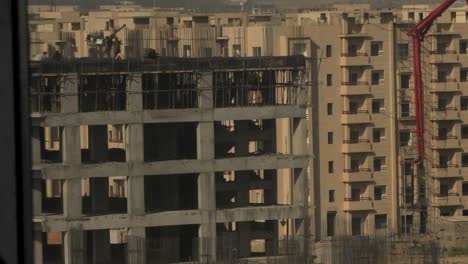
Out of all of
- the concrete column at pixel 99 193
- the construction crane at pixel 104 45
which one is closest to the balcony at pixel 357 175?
the concrete column at pixel 99 193

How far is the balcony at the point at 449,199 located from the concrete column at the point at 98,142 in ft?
5.21

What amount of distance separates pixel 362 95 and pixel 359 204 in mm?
541

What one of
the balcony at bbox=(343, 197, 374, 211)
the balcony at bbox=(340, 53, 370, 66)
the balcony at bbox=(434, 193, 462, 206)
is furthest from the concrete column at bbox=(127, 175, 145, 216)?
the balcony at bbox=(434, 193, 462, 206)

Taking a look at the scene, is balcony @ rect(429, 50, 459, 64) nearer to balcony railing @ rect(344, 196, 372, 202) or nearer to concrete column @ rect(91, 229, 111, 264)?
balcony railing @ rect(344, 196, 372, 202)

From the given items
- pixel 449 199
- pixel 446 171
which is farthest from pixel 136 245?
pixel 446 171

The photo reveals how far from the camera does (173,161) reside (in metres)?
5.59

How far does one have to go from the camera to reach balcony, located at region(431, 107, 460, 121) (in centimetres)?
636

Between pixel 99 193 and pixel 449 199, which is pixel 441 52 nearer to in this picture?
pixel 449 199

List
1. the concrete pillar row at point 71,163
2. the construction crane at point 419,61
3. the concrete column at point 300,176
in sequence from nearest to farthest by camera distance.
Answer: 1. the concrete pillar row at point 71,163
2. the concrete column at point 300,176
3. the construction crane at point 419,61

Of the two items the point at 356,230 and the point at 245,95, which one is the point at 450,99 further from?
the point at 245,95

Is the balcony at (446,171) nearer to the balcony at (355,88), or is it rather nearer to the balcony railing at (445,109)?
the balcony railing at (445,109)

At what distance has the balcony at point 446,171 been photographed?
20.9ft

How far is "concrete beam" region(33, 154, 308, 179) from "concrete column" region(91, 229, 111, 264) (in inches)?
9.8

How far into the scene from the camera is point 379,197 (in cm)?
620
